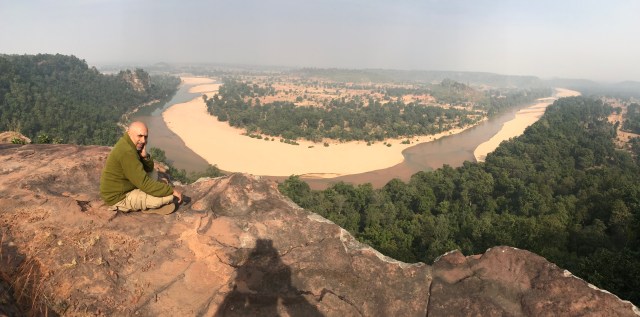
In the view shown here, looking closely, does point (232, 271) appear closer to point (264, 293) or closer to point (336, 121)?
point (264, 293)

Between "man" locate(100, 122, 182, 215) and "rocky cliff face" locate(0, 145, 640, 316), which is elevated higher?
"man" locate(100, 122, 182, 215)

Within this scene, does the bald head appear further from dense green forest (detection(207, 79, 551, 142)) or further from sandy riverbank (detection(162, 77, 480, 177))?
dense green forest (detection(207, 79, 551, 142))

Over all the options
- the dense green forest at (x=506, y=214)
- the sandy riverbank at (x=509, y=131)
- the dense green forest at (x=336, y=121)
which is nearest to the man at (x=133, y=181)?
the dense green forest at (x=506, y=214)

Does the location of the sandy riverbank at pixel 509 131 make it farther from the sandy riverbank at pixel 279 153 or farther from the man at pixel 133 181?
the man at pixel 133 181

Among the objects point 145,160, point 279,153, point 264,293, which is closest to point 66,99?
point 279,153

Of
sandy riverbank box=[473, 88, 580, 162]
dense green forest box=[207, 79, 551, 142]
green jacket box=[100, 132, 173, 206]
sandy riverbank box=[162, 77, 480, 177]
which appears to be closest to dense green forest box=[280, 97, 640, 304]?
sandy riverbank box=[162, 77, 480, 177]

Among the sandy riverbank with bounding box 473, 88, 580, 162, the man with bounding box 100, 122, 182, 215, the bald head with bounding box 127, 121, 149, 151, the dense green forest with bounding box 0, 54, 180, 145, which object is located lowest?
the sandy riverbank with bounding box 473, 88, 580, 162

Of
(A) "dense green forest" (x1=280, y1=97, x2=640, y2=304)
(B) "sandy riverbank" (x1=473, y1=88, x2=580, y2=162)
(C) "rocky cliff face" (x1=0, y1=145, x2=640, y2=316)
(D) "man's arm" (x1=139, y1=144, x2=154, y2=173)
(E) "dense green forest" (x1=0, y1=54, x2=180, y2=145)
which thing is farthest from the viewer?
(B) "sandy riverbank" (x1=473, y1=88, x2=580, y2=162)
